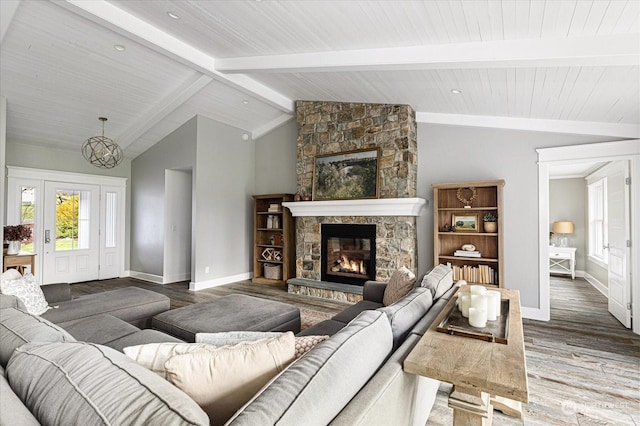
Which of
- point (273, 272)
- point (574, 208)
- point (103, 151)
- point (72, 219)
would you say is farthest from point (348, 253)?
point (574, 208)

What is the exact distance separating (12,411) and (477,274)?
463 cm

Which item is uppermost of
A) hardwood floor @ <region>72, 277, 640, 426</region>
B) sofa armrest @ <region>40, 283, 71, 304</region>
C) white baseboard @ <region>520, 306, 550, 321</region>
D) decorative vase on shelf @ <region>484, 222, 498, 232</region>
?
decorative vase on shelf @ <region>484, 222, 498, 232</region>

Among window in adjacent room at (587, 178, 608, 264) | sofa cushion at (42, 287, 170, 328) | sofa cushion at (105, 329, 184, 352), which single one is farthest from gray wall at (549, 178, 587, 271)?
sofa cushion at (105, 329, 184, 352)

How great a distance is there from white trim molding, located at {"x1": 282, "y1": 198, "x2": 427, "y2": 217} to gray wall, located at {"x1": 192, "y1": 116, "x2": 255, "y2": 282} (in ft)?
4.49

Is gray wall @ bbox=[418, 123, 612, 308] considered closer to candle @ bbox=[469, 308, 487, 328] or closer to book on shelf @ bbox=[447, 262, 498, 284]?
book on shelf @ bbox=[447, 262, 498, 284]

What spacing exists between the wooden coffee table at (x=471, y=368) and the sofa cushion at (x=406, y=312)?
154 millimetres

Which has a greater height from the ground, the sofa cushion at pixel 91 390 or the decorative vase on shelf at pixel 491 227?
the decorative vase on shelf at pixel 491 227

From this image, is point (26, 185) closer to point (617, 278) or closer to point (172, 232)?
point (172, 232)

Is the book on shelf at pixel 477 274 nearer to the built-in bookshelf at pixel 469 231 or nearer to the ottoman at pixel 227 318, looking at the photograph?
the built-in bookshelf at pixel 469 231

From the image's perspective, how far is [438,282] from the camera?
2.43 m

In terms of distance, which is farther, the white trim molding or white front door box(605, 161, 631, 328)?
the white trim molding

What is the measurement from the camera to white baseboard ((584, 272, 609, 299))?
5492 millimetres

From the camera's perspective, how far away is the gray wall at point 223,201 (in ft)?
19.5

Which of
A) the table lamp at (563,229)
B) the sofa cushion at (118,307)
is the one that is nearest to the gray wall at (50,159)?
the sofa cushion at (118,307)
